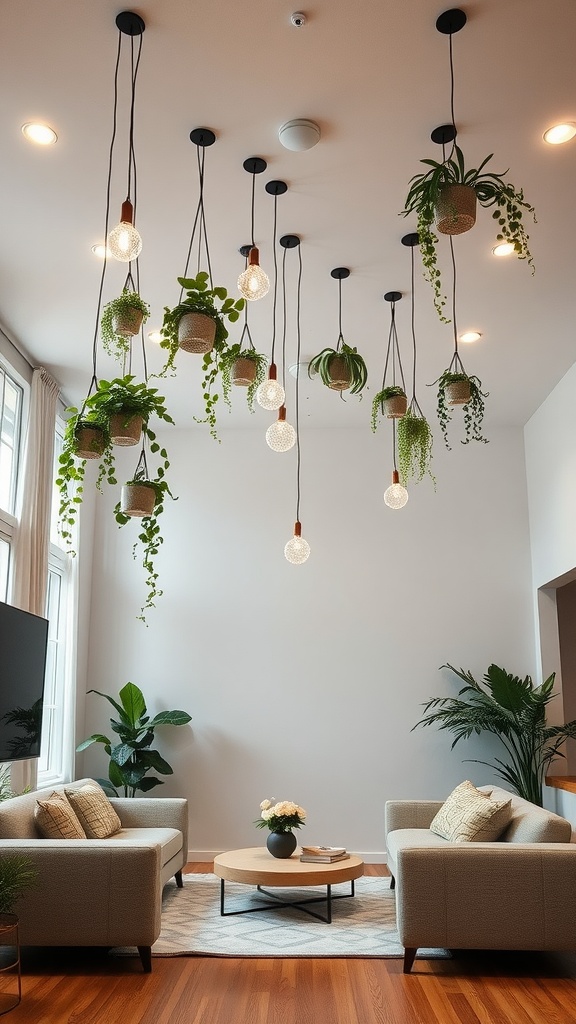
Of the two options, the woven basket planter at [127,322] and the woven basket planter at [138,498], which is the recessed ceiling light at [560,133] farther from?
the woven basket planter at [138,498]

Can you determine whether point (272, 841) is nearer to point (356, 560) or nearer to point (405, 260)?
point (356, 560)

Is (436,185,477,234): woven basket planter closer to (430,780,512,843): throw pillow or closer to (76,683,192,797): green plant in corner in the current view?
(430,780,512,843): throw pillow

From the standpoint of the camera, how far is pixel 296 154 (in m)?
3.90

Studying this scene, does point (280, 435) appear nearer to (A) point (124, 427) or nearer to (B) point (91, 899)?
(A) point (124, 427)

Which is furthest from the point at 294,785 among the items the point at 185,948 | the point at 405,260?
the point at 405,260

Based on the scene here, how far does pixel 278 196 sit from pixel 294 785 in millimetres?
4744

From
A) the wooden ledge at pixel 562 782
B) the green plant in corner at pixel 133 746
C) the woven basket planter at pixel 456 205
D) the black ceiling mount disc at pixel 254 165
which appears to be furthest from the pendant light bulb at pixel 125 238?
the wooden ledge at pixel 562 782

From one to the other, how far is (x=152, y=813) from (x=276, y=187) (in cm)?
404

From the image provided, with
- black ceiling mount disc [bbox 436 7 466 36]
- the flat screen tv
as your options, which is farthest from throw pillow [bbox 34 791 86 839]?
black ceiling mount disc [bbox 436 7 466 36]

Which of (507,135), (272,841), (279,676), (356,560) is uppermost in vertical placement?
(507,135)

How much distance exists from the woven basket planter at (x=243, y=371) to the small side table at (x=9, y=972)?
249 cm

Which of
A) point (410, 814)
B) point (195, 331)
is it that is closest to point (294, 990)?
point (410, 814)

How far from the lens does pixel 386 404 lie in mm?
4766

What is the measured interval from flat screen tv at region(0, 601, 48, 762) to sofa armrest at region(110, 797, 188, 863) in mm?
1252
